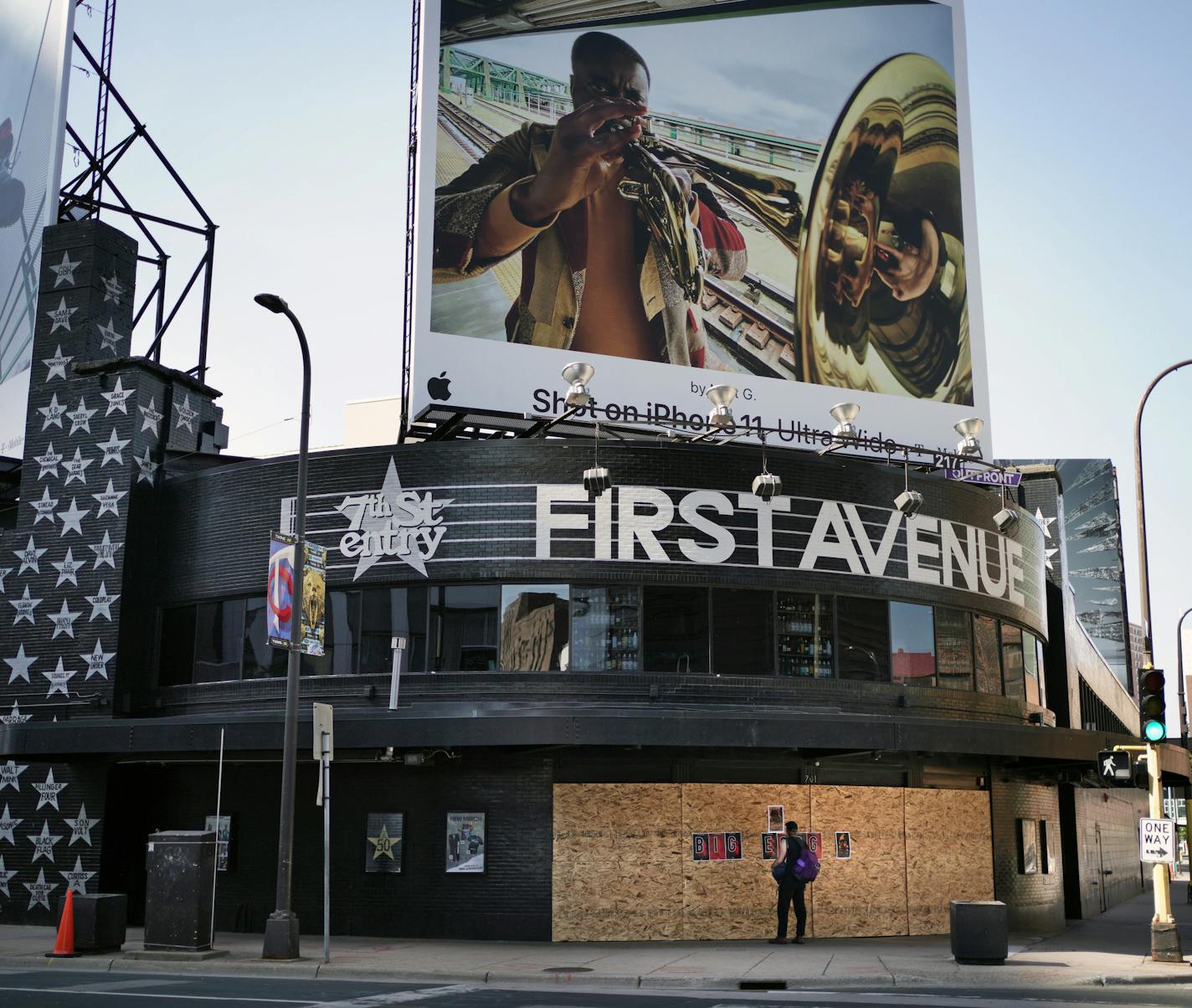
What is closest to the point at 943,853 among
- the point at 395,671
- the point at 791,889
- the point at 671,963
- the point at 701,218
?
the point at 791,889

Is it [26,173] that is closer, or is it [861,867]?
[861,867]

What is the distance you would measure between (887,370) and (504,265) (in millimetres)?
10304

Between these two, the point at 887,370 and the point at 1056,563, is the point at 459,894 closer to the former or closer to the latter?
the point at 887,370

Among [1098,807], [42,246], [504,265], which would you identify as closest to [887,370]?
[504,265]

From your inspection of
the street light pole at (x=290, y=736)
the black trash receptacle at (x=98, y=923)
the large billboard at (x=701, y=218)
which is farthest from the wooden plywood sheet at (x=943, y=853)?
the black trash receptacle at (x=98, y=923)

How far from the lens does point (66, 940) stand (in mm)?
19766

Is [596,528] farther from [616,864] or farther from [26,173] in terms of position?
[26,173]

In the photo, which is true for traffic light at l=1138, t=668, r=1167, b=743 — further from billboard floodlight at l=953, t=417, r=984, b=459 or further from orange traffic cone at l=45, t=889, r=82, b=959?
orange traffic cone at l=45, t=889, r=82, b=959

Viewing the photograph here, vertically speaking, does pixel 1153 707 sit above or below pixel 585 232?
below

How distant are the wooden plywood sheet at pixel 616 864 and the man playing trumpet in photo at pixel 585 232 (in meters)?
10.9

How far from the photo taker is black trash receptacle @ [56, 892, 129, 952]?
65.2 feet

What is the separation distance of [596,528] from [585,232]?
936 cm

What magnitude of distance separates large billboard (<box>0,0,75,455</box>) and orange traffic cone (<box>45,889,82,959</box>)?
13202 millimetres

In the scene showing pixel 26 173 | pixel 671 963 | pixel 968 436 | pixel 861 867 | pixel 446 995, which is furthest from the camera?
pixel 26 173
